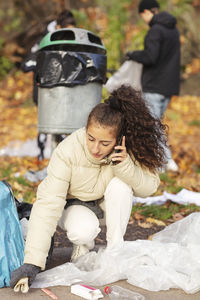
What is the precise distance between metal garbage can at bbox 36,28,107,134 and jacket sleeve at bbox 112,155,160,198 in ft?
6.00

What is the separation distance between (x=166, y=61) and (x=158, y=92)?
1.17 ft

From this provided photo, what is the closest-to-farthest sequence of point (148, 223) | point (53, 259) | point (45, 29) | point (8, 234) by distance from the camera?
1. point (8, 234)
2. point (53, 259)
3. point (148, 223)
4. point (45, 29)

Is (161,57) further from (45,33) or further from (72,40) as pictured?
(72,40)

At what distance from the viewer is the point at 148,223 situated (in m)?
3.92

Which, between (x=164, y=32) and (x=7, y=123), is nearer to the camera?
(x=164, y=32)

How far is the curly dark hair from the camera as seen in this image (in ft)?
8.88

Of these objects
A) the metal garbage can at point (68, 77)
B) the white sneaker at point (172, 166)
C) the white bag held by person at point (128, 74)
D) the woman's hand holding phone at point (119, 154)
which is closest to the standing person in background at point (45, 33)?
the metal garbage can at point (68, 77)

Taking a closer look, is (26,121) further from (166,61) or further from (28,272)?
(28,272)

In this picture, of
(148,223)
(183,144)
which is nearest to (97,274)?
(148,223)

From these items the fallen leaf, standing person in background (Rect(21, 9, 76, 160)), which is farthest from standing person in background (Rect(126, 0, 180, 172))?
the fallen leaf

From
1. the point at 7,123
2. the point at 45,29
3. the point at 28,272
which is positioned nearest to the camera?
the point at 28,272

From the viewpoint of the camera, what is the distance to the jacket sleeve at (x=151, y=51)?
5332 millimetres

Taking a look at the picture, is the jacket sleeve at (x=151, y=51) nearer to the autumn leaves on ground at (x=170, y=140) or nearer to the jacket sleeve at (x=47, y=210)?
the autumn leaves on ground at (x=170, y=140)

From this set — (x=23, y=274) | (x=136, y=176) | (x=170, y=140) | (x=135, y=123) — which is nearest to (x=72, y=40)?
(x=135, y=123)
